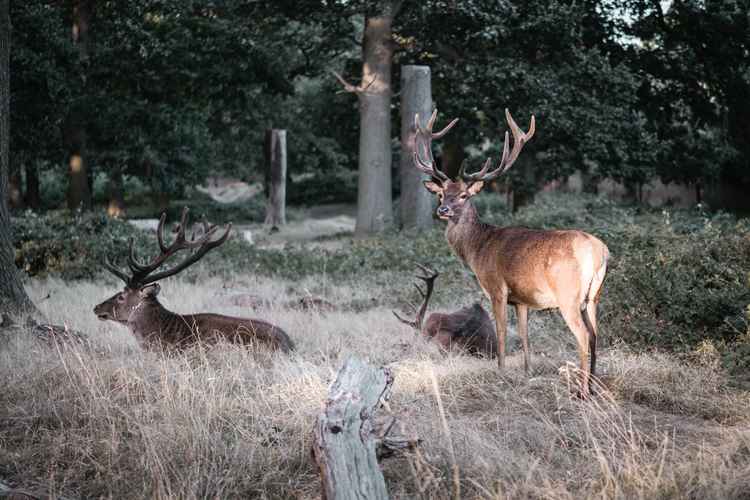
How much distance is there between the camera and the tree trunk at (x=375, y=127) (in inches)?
746

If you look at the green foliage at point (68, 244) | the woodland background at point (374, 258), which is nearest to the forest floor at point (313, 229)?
the woodland background at point (374, 258)

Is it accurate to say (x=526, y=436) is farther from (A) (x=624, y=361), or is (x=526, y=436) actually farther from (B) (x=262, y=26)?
(B) (x=262, y=26)

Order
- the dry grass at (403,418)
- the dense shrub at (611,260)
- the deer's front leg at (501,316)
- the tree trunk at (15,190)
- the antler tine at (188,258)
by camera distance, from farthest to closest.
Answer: the tree trunk at (15,190) < the antler tine at (188,258) < the dense shrub at (611,260) < the deer's front leg at (501,316) < the dry grass at (403,418)

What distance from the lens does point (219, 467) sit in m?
4.59

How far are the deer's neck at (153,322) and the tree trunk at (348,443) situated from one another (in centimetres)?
339

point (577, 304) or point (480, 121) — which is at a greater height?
point (480, 121)

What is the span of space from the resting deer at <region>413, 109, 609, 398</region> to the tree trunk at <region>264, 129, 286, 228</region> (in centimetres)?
1754

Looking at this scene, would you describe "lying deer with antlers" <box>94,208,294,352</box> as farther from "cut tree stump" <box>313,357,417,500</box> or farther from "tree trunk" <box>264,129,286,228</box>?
"tree trunk" <box>264,129,286,228</box>

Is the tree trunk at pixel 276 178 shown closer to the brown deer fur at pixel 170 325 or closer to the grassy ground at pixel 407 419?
the grassy ground at pixel 407 419

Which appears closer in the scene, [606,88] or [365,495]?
[365,495]

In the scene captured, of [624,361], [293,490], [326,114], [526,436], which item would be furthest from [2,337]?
[326,114]

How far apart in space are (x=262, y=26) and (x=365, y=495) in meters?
16.8

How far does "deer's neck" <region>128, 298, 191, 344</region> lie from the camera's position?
7.19m

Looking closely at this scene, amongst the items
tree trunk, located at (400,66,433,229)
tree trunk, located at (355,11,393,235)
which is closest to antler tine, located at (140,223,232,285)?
tree trunk, located at (400,66,433,229)
